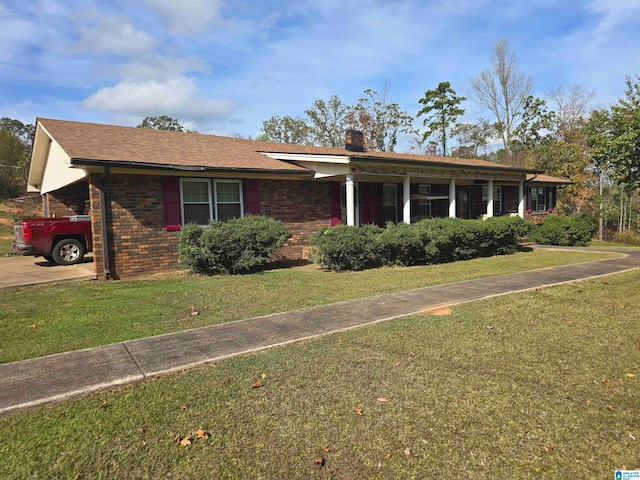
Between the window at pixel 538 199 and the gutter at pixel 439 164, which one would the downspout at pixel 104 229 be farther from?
the window at pixel 538 199

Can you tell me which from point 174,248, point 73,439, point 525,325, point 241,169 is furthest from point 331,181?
point 73,439

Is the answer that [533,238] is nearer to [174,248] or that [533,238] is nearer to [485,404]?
[174,248]

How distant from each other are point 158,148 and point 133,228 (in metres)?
2.73

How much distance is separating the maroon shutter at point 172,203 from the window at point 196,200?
0.15m

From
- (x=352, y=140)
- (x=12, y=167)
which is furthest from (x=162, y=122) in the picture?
(x=352, y=140)

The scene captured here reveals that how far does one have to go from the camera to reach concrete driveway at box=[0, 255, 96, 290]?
30.6ft

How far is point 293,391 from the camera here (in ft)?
11.8

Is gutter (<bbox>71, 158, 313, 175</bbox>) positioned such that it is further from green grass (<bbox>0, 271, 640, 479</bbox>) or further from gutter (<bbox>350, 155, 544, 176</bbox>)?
green grass (<bbox>0, 271, 640, 479</bbox>)

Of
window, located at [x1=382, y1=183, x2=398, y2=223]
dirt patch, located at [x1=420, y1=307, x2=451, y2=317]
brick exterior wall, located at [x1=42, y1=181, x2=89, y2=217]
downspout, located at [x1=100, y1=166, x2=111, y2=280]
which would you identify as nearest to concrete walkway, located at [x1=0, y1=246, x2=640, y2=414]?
dirt patch, located at [x1=420, y1=307, x2=451, y2=317]

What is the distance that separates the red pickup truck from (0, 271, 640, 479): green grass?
1006 centimetres

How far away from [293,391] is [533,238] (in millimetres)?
17210

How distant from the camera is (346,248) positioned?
10398 millimetres

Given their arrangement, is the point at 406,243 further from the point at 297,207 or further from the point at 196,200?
the point at 196,200

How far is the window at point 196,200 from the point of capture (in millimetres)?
11023
